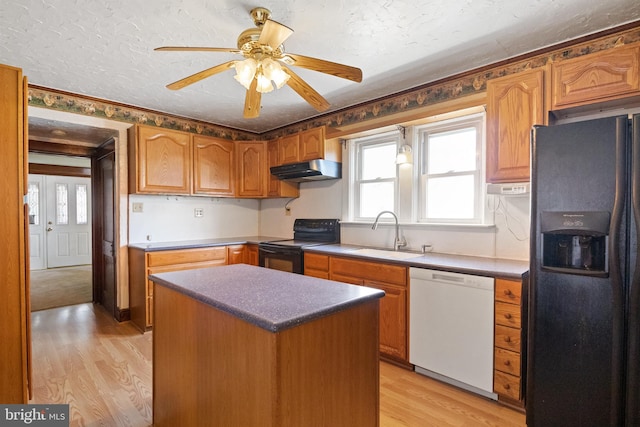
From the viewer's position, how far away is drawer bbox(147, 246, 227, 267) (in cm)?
331

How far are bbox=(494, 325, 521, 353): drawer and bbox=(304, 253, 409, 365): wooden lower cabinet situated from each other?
640mm

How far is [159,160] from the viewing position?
358 cm

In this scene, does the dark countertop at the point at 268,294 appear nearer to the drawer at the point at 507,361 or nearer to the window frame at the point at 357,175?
the drawer at the point at 507,361

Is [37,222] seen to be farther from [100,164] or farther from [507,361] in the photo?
[507,361]

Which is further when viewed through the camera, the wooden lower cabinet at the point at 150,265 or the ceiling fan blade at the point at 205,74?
the wooden lower cabinet at the point at 150,265

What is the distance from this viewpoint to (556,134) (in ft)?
5.64

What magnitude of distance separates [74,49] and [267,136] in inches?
104

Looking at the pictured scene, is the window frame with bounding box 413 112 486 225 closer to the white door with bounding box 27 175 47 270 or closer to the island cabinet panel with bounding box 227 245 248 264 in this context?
the island cabinet panel with bounding box 227 245 248 264

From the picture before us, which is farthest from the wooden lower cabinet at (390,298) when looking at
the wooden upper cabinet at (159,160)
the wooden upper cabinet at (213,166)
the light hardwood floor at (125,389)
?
the wooden upper cabinet at (159,160)

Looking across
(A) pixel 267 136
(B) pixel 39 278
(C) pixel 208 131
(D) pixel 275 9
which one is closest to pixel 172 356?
(D) pixel 275 9

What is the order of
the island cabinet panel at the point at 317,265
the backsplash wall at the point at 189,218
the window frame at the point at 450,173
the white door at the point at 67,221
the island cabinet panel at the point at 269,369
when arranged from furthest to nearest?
the white door at the point at 67,221 < the backsplash wall at the point at 189,218 < the island cabinet panel at the point at 317,265 < the window frame at the point at 450,173 < the island cabinet panel at the point at 269,369

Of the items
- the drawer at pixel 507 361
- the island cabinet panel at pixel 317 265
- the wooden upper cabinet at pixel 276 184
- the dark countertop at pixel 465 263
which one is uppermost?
the wooden upper cabinet at pixel 276 184

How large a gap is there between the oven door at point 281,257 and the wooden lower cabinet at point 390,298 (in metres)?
0.62

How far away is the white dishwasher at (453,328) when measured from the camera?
2.12 m
